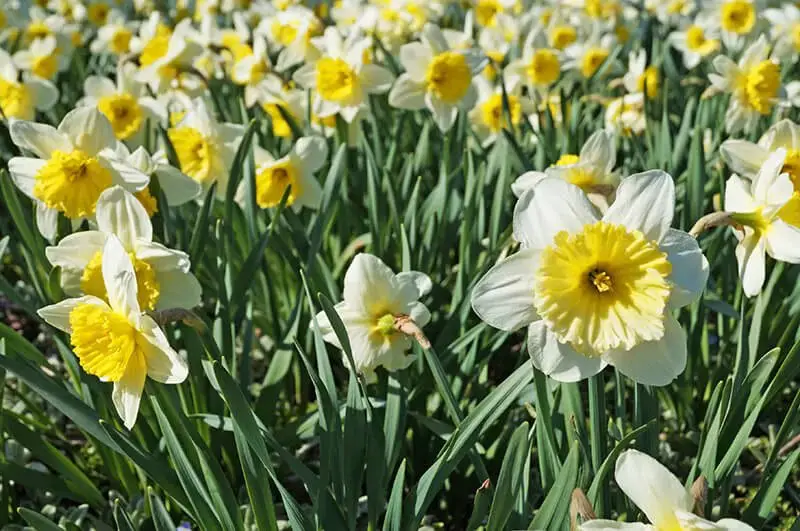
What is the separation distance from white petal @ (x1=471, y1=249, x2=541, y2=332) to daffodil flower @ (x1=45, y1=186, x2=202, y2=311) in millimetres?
627

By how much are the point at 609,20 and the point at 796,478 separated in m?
3.80

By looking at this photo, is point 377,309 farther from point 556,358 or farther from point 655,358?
point 655,358

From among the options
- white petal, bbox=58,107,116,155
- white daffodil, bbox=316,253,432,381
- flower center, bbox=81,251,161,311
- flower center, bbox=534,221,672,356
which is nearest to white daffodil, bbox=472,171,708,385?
flower center, bbox=534,221,672,356

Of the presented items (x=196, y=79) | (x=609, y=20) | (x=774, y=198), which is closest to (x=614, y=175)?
(x=774, y=198)

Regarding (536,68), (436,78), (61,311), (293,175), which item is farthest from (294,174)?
(536,68)

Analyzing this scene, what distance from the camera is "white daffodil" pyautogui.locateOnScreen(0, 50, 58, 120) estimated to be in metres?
3.15

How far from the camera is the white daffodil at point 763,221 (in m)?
1.47

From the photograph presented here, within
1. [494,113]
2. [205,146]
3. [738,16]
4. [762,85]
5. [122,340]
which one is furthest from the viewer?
[738,16]

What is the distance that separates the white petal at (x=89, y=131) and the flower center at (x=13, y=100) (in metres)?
1.41

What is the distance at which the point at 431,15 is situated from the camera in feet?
16.0

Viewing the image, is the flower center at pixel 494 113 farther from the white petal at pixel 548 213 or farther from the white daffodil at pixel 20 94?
the white petal at pixel 548 213

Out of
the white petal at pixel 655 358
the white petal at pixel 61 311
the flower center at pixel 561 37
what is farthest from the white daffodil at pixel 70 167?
the flower center at pixel 561 37

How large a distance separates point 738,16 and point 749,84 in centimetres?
166

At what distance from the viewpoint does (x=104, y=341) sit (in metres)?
1.44
